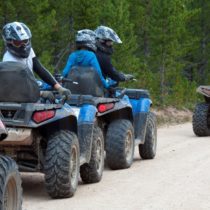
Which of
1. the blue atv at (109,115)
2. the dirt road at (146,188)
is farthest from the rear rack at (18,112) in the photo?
the blue atv at (109,115)

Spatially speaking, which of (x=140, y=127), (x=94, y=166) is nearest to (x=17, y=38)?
(x=94, y=166)

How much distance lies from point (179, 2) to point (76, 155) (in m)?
18.5

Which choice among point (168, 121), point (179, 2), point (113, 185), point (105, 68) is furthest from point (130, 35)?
point (113, 185)

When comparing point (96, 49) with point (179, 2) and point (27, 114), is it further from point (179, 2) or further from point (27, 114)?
point (179, 2)

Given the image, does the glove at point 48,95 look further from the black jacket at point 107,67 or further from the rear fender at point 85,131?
the black jacket at point 107,67

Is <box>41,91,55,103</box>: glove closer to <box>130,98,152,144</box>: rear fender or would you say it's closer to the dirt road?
the dirt road

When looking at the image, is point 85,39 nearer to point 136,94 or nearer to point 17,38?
point 136,94

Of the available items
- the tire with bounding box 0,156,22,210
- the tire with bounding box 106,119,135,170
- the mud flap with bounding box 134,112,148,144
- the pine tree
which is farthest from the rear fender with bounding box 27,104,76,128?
the pine tree

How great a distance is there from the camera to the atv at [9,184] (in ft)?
20.4

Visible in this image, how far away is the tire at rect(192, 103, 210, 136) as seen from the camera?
1681cm

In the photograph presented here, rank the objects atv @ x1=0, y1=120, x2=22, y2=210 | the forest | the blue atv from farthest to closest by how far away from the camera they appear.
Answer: the forest < the blue atv < atv @ x1=0, y1=120, x2=22, y2=210

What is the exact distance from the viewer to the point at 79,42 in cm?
1064

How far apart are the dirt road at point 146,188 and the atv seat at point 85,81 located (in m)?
1.19

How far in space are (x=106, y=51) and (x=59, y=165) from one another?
360 centimetres
